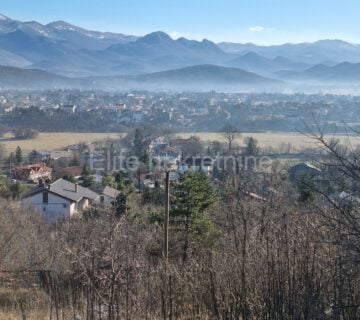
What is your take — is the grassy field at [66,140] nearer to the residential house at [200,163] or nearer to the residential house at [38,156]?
the residential house at [38,156]

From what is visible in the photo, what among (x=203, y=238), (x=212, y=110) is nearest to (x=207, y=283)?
(x=203, y=238)

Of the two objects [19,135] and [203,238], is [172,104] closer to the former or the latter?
[19,135]

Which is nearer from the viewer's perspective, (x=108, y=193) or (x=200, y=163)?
(x=108, y=193)

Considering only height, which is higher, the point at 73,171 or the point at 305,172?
the point at 305,172

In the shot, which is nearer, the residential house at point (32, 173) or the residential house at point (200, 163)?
the residential house at point (32, 173)

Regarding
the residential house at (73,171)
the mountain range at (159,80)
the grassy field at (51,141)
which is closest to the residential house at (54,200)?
the residential house at (73,171)

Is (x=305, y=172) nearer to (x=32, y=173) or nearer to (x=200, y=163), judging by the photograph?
(x=200, y=163)

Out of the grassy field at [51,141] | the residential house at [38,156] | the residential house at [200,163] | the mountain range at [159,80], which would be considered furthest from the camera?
the mountain range at [159,80]

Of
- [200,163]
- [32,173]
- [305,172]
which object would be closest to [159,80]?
[200,163]

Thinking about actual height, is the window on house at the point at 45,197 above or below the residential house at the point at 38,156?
above
